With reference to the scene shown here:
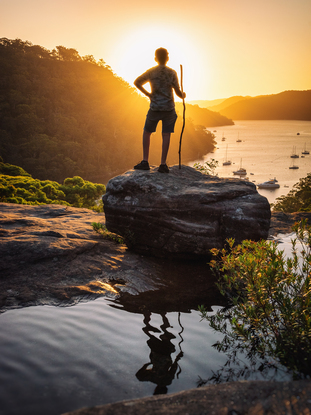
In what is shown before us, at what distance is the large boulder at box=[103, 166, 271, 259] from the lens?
5840mm

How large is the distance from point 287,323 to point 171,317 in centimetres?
160

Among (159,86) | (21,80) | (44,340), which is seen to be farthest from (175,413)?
(21,80)

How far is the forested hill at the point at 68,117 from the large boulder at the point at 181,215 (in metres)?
52.9

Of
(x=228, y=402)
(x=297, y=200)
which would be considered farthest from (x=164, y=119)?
(x=297, y=200)

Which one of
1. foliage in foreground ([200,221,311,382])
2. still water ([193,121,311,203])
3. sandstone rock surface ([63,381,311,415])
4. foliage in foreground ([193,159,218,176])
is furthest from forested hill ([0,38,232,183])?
sandstone rock surface ([63,381,311,415])

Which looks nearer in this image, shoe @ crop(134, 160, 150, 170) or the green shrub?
the green shrub

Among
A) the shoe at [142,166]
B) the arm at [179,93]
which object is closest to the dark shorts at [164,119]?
the arm at [179,93]

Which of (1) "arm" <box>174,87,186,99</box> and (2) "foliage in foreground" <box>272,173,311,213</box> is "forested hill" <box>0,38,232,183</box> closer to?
(2) "foliage in foreground" <box>272,173,311,213</box>

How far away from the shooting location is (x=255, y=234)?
5797 millimetres

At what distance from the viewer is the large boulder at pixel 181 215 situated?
19.2 ft

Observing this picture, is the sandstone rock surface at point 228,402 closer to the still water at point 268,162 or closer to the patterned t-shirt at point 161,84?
the patterned t-shirt at point 161,84

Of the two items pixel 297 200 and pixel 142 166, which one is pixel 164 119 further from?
pixel 297 200

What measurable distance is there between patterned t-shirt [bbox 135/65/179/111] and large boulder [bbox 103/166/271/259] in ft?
5.54

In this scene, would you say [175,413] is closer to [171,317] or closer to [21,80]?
[171,317]
